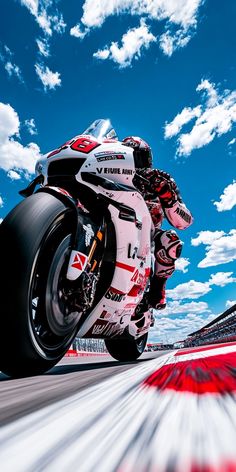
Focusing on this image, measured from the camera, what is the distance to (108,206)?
2.26 meters

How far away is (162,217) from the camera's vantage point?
339 centimetres

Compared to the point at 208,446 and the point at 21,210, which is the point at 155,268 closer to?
the point at 21,210

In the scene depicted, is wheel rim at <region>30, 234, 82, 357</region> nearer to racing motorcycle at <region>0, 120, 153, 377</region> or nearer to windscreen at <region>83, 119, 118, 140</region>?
racing motorcycle at <region>0, 120, 153, 377</region>

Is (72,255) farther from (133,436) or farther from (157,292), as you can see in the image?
(157,292)

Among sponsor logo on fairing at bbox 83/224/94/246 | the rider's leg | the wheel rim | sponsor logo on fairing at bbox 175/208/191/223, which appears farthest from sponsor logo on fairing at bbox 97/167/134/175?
the rider's leg

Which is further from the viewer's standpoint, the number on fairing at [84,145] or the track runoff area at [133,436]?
the number on fairing at [84,145]

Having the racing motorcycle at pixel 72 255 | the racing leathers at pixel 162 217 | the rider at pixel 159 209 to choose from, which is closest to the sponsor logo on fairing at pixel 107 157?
the racing motorcycle at pixel 72 255

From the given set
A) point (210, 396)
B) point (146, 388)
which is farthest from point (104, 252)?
point (210, 396)

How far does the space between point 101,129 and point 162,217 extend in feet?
3.38

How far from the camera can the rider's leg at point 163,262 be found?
10.9ft

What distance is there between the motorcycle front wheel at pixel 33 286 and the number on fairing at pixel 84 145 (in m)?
0.59

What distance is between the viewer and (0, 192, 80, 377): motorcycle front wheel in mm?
1312

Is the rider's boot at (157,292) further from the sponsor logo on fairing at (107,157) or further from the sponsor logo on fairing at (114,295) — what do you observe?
the sponsor logo on fairing at (107,157)

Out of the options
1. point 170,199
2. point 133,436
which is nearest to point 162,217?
point 170,199
